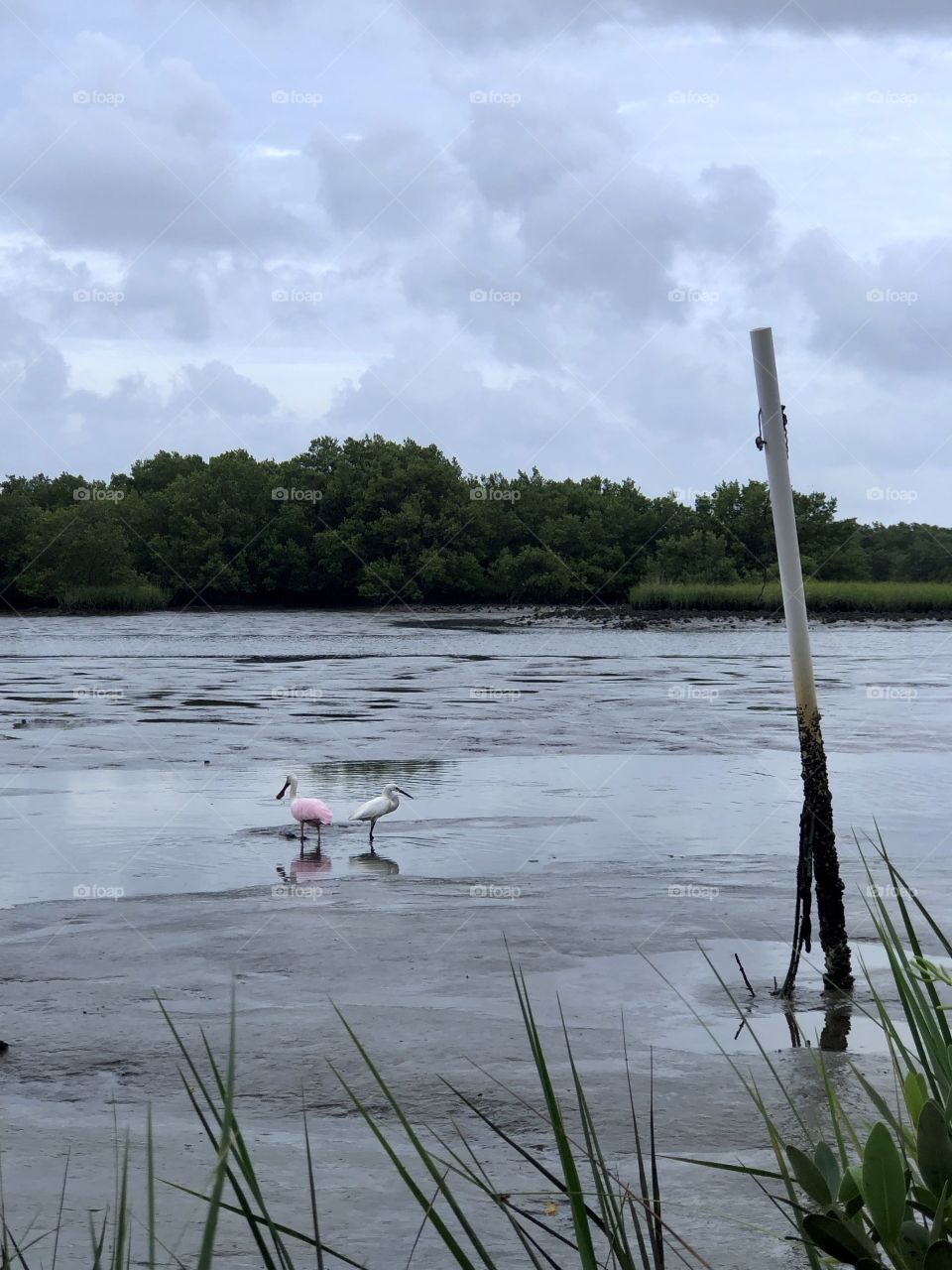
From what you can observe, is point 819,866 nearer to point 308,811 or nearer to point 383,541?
point 308,811

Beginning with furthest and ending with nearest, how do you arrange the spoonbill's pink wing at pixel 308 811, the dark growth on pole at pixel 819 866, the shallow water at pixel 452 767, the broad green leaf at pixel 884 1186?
the spoonbill's pink wing at pixel 308 811 < the shallow water at pixel 452 767 < the dark growth on pole at pixel 819 866 < the broad green leaf at pixel 884 1186

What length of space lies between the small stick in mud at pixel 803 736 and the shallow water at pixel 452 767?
263cm

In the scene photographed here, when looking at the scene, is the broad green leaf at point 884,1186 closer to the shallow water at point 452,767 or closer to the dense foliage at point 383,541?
the shallow water at point 452,767

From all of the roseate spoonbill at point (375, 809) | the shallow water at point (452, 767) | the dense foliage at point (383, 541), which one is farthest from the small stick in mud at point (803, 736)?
the dense foliage at point (383, 541)

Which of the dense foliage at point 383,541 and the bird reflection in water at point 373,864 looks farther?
the dense foliage at point 383,541

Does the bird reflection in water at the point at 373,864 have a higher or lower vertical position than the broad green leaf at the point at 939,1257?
lower

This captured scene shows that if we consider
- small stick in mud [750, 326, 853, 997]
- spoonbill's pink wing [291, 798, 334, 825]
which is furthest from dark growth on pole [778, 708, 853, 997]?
spoonbill's pink wing [291, 798, 334, 825]

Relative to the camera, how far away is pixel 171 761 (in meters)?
17.2

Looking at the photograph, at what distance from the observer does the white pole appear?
704 centimetres

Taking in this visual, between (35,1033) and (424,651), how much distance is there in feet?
122

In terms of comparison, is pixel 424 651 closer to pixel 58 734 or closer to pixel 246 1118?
pixel 58 734

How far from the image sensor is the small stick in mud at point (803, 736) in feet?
22.7

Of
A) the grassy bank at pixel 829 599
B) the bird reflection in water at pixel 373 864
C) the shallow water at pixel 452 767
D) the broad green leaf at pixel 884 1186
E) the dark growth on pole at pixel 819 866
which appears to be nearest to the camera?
the broad green leaf at pixel 884 1186

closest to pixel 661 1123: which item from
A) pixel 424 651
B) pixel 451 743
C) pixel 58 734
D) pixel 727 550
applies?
pixel 451 743
